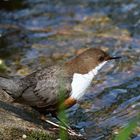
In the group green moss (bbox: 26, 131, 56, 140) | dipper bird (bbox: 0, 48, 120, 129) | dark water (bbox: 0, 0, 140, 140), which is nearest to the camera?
green moss (bbox: 26, 131, 56, 140)

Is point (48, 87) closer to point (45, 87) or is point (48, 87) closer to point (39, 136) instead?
point (45, 87)

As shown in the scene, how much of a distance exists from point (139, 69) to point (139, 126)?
189 cm

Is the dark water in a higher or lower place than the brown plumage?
lower

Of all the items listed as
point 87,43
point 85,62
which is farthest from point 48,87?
point 87,43

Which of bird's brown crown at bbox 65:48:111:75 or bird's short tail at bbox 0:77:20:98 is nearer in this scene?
bird's short tail at bbox 0:77:20:98

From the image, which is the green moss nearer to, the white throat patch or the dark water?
the white throat patch

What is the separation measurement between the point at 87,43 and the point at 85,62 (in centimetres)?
297

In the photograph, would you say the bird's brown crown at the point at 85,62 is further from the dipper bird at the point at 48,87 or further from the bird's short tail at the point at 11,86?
the bird's short tail at the point at 11,86

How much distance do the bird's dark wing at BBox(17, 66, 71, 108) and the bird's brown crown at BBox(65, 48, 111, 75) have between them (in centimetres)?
16

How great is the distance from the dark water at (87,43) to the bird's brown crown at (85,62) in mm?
617

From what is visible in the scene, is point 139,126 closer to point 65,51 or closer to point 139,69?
point 139,69

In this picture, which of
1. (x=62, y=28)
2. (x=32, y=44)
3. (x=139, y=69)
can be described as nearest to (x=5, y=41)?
(x=32, y=44)

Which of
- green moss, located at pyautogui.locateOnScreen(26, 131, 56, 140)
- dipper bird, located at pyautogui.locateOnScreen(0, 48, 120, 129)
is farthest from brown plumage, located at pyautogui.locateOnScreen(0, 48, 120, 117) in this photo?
green moss, located at pyautogui.locateOnScreen(26, 131, 56, 140)

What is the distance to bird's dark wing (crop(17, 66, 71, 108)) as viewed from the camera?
4.80 m
